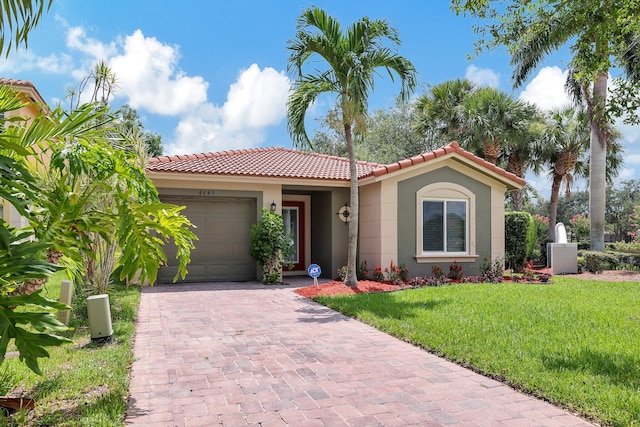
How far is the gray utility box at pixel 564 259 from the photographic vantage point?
16.3 m

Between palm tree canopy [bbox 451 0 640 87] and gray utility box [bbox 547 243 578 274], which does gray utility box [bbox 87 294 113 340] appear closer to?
palm tree canopy [bbox 451 0 640 87]

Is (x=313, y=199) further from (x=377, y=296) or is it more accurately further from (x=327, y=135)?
(x=327, y=135)

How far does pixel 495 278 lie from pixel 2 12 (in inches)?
533

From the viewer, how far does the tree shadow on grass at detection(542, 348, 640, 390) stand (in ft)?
15.8

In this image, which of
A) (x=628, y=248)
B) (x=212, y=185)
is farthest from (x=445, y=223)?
(x=628, y=248)

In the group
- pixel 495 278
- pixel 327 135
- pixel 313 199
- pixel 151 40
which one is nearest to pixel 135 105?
pixel 327 135

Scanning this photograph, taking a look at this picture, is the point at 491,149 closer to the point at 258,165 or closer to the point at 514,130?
the point at 514,130

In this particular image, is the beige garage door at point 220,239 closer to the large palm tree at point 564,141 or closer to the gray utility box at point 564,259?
the gray utility box at point 564,259

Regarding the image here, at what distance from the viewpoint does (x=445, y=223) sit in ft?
46.6

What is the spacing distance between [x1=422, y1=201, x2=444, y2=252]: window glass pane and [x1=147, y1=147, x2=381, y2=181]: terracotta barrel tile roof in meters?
2.29

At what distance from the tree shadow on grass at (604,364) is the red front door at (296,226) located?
11.1 meters

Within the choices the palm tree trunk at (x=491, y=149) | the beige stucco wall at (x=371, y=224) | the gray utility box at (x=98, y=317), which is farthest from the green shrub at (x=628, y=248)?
the gray utility box at (x=98, y=317)

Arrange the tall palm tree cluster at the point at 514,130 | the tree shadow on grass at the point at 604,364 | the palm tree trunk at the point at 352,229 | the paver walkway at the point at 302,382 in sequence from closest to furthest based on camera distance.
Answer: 1. the paver walkway at the point at 302,382
2. the tree shadow on grass at the point at 604,364
3. the palm tree trunk at the point at 352,229
4. the tall palm tree cluster at the point at 514,130

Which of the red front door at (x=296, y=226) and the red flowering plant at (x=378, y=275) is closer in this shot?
the red flowering plant at (x=378, y=275)
